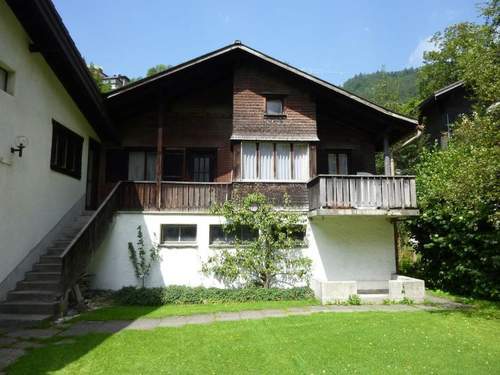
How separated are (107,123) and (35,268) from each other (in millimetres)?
6067

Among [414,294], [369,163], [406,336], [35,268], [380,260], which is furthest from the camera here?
[369,163]

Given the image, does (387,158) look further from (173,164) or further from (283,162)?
(173,164)

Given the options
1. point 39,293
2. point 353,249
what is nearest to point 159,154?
point 39,293

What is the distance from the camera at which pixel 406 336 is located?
26.4ft

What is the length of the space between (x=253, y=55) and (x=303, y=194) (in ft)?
18.3

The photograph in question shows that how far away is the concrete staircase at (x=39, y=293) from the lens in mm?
9398

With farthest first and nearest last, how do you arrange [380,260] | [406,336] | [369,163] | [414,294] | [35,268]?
1. [369,163]
2. [380,260]
3. [414,294]
4. [35,268]
5. [406,336]

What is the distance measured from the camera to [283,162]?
1458cm

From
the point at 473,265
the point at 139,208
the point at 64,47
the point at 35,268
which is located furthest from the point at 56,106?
the point at 473,265

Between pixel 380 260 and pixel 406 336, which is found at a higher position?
pixel 380 260

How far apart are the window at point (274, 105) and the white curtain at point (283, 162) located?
1364 millimetres

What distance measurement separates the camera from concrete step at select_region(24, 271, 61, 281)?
10.6m

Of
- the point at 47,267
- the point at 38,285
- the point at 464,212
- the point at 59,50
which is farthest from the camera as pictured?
the point at 464,212

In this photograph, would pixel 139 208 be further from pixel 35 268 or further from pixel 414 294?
pixel 414 294
